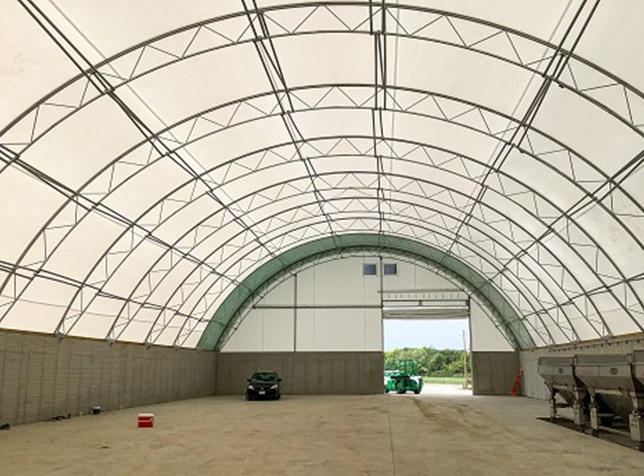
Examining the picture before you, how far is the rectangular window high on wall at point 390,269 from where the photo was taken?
44156 mm

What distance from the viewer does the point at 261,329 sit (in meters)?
44.0

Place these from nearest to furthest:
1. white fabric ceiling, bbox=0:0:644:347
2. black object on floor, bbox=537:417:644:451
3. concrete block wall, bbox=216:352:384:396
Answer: white fabric ceiling, bbox=0:0:644:347, black object on floor, bbox=537:417:644:451, concrete block wall, bbox=216:352:384:396

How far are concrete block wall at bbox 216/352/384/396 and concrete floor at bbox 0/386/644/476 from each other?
58.6ft

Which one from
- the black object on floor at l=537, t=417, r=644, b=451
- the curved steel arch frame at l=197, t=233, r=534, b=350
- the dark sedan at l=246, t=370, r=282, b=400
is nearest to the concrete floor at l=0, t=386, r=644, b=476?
the black object on floor at l=537, t=417, r=644, b=451

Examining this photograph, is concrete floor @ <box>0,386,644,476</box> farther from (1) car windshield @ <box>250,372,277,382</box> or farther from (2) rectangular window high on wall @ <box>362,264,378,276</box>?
(2) rectangular window high on wall @ <box>362,264,378,276</box>

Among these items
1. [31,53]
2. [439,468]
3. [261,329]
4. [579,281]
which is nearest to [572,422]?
[579,281]

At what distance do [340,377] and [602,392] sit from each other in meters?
25.5

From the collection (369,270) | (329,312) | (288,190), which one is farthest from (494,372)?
(288,190)

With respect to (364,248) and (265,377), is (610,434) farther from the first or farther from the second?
(364,248)

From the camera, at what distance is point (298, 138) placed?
24.8 meters

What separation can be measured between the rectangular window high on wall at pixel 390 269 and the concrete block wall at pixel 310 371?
6060 mm

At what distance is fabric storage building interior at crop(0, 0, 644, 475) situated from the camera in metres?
15.1

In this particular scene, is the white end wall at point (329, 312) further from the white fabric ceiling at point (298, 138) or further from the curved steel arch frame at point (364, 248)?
the white fabric ceiling at point (298, 138)

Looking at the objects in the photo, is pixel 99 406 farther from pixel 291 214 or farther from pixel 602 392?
pixel 602 392
